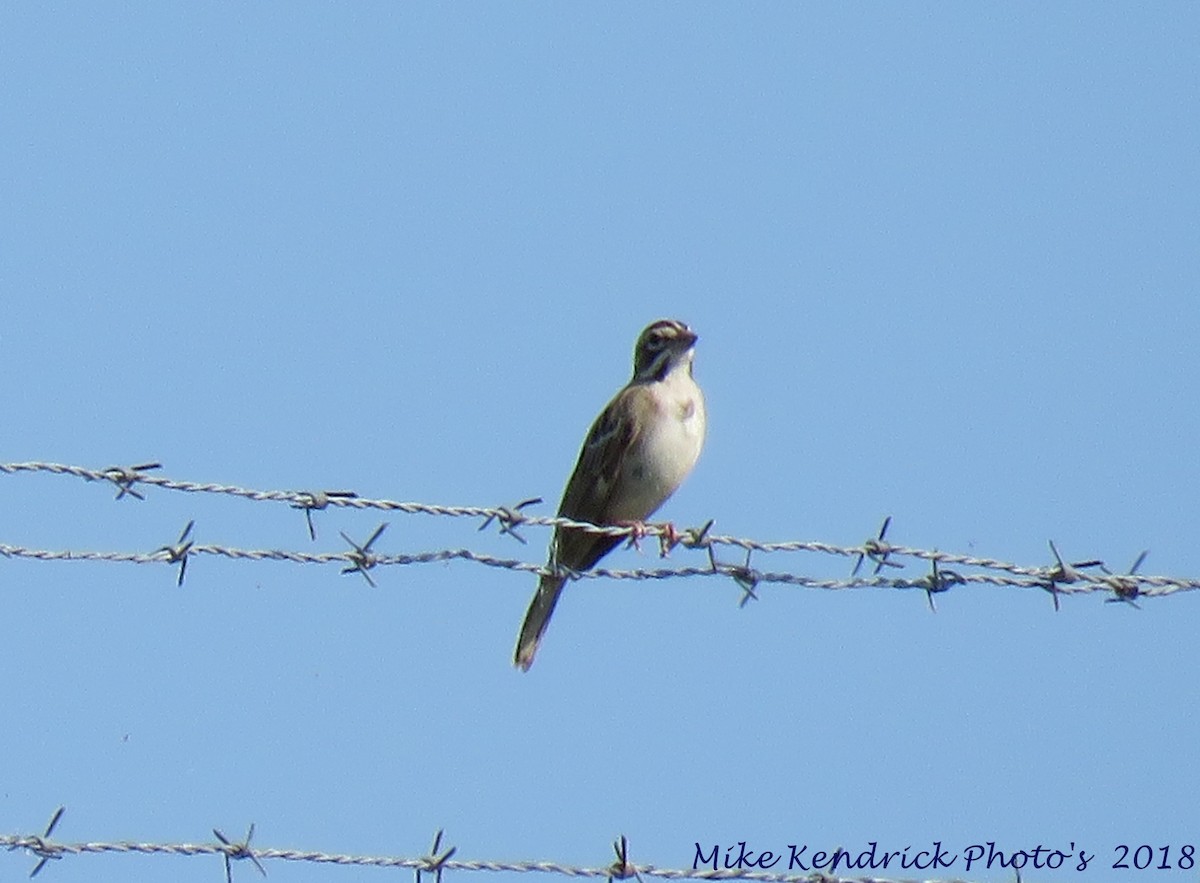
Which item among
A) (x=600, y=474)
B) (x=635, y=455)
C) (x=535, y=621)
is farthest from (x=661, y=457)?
(x=535, y=621)

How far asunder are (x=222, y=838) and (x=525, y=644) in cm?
449

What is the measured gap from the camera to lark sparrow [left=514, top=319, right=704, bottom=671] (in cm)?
1034

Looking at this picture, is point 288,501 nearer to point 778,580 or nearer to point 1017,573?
point 778,580

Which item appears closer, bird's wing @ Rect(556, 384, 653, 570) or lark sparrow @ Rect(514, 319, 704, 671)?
lark sparrow @ Rect(514, 319, 704, 671)

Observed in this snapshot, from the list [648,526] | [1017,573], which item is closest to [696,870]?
[1017,573]

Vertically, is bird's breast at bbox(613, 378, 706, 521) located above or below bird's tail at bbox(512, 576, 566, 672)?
above

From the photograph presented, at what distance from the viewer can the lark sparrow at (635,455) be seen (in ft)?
33.9

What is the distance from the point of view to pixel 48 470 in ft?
19.8

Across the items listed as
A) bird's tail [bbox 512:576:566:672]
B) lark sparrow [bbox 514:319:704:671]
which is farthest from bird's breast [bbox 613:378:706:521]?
bird's tail [bbox 512:576:566:672]

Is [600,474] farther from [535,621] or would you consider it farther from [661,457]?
[535,621]

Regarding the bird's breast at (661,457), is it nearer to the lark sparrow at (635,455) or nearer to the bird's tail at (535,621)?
the lark sparrow at (635,455)

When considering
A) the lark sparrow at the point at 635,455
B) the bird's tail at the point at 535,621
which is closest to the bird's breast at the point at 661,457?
the lark sparrow at the point at 635,455

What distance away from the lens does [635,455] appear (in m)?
10.4

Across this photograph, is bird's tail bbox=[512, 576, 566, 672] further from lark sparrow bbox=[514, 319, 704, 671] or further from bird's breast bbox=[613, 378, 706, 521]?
bird's breast bbox=[613, 378, 706, 521]
